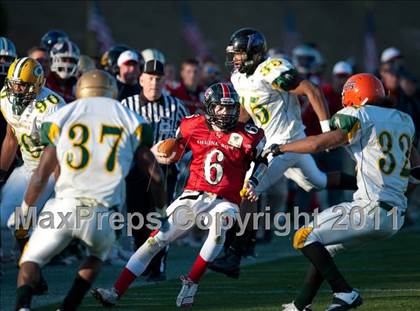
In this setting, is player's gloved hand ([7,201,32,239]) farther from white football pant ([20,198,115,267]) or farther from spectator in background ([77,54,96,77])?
spectator in background ([77,54,96,77])

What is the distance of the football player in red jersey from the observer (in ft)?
27.7

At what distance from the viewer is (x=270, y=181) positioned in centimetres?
1038

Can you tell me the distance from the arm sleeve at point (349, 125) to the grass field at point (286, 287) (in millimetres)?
1220

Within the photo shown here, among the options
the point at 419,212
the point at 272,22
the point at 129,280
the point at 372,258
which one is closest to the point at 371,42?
the point at 272,22

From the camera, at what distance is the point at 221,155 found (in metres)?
8.66

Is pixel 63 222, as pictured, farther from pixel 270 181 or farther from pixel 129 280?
pixel 270 181

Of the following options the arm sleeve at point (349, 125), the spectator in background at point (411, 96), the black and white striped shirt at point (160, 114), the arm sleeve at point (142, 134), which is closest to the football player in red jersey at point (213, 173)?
the arm sleeve at point (349, 125)

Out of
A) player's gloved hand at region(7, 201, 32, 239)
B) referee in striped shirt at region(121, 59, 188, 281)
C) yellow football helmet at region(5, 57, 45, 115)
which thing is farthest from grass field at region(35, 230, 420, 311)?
yellow football helmet at region(5, 57, 45, 115)

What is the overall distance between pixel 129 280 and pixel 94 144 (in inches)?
64.5

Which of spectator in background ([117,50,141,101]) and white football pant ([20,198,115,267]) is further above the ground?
spectator in background ([117,50,141,101])

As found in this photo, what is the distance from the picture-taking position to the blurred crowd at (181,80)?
10805mm

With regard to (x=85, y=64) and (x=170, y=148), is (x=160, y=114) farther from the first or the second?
(x=85, y=64)

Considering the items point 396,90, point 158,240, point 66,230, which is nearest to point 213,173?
point 158,240

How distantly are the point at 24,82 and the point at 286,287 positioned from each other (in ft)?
8.73
